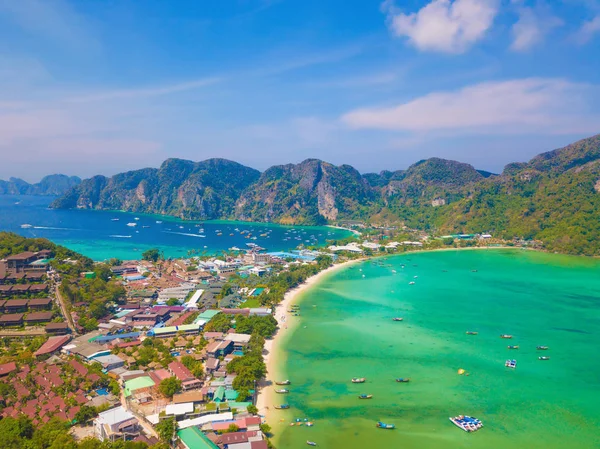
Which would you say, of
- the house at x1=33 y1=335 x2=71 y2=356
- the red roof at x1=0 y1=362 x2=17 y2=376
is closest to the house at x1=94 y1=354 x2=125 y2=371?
the house at x1=33 y1=335 x2=71 y2=356

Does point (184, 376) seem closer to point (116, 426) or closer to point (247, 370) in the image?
point (247, 370)

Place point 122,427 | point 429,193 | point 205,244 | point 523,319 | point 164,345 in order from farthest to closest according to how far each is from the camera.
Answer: point 429,193, point 205,244, point 523,319, point 164,345, point 122,427

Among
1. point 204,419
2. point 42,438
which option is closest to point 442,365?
point 204,419

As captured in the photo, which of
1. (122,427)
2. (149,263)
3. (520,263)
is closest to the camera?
(122,427)

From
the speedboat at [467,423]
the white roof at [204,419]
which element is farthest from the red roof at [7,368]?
the speedboat at [467,423]

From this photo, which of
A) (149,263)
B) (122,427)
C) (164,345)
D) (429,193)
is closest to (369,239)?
(149,263)

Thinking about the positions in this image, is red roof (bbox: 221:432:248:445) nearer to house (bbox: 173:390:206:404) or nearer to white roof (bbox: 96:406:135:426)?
house (bbox: 173:390:206:404)

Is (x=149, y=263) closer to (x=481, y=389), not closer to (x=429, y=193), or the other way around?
(x=481, y=389)
